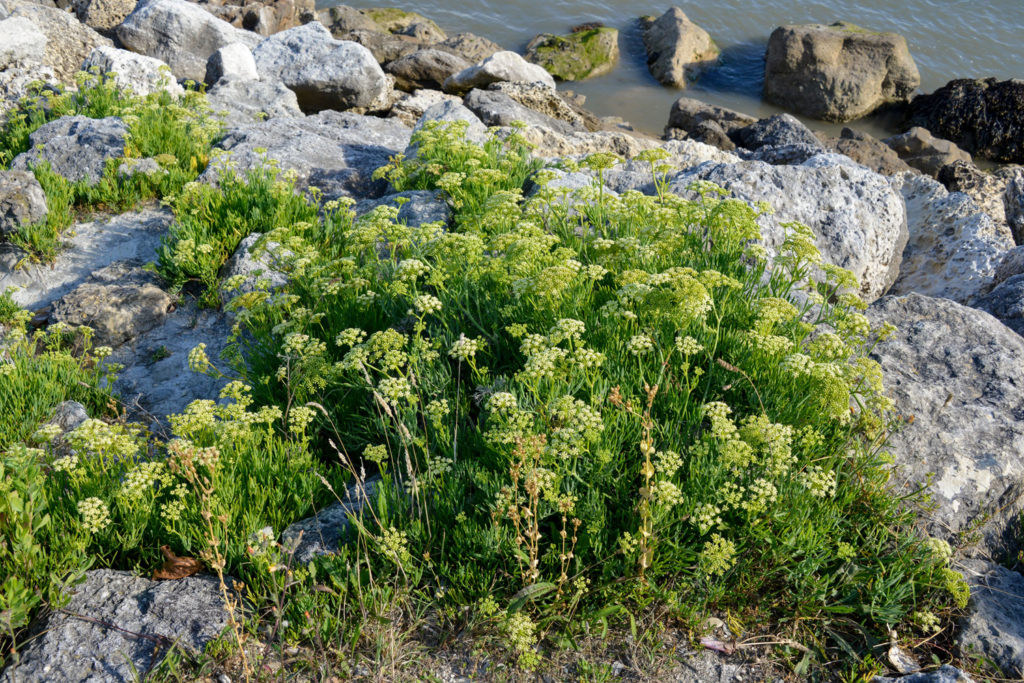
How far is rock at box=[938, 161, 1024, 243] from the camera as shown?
989 cm

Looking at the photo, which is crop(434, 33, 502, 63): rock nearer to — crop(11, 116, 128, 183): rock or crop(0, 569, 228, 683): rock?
crop(11, 116, 128, 183): rock

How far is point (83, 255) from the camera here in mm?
7285

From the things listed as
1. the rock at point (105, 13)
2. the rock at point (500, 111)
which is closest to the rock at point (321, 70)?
the rock at point (500, 111)

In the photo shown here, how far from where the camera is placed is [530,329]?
4.74 metres

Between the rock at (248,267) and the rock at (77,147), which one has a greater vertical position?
the rock at (77,147)

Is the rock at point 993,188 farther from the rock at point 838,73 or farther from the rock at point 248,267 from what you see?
the rock at point 248,267

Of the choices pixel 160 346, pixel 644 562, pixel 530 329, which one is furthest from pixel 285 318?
pixel 644 562

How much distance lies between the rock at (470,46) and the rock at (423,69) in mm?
3036

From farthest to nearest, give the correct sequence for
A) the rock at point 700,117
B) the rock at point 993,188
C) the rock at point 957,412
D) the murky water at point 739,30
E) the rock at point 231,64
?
the murky water at point 739,30 < the rock at point 700,117 < the rock at point 231,64 < the rock at point 993,188 < the rock at point 957,412

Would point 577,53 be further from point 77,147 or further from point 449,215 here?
point 449,215

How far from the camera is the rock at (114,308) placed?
20.5 ft

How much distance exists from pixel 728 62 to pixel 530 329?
2023cm

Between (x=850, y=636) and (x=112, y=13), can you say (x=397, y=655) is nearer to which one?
(x=850, y=636)

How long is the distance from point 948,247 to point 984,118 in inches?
514
